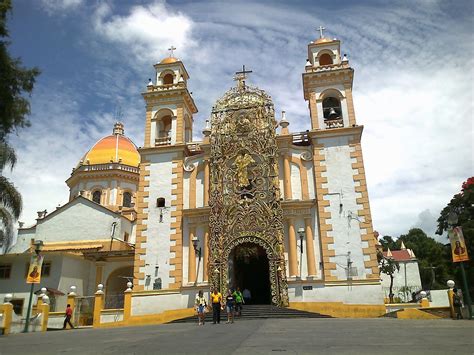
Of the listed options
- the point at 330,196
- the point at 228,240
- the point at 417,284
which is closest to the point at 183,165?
the point at 228,240

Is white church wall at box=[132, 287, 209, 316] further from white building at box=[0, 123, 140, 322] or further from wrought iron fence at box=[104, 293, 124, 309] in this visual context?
white building at box=[0, 123, 140, 322]

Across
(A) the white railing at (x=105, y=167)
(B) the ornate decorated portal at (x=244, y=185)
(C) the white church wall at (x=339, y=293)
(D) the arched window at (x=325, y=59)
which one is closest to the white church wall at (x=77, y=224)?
(A) the white railing at (x=105, y=167)

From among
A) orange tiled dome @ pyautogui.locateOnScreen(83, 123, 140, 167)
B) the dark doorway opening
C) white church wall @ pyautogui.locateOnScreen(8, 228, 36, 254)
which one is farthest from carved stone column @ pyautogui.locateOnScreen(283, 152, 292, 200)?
white church wall @ pyautogui.locateOnScreen(8, 228, 36, 254)

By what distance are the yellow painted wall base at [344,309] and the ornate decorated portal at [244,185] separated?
1.33m

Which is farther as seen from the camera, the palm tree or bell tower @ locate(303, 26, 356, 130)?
bell tower @ locate(303, 26, 356, 130)

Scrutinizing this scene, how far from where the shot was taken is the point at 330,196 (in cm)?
2253

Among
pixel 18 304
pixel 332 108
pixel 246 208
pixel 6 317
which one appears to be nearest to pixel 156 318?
pixel 6 317

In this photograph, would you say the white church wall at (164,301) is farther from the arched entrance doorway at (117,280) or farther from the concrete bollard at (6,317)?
the concrete bollard at (6,317)

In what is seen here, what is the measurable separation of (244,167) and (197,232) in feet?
15.2

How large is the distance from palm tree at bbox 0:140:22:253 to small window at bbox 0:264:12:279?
18.1 feet

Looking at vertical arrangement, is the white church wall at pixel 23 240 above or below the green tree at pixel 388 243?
below

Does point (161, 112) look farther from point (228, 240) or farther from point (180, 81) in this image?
point (228, 240)

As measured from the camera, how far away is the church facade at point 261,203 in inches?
846

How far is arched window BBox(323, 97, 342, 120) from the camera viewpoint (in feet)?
81.9
